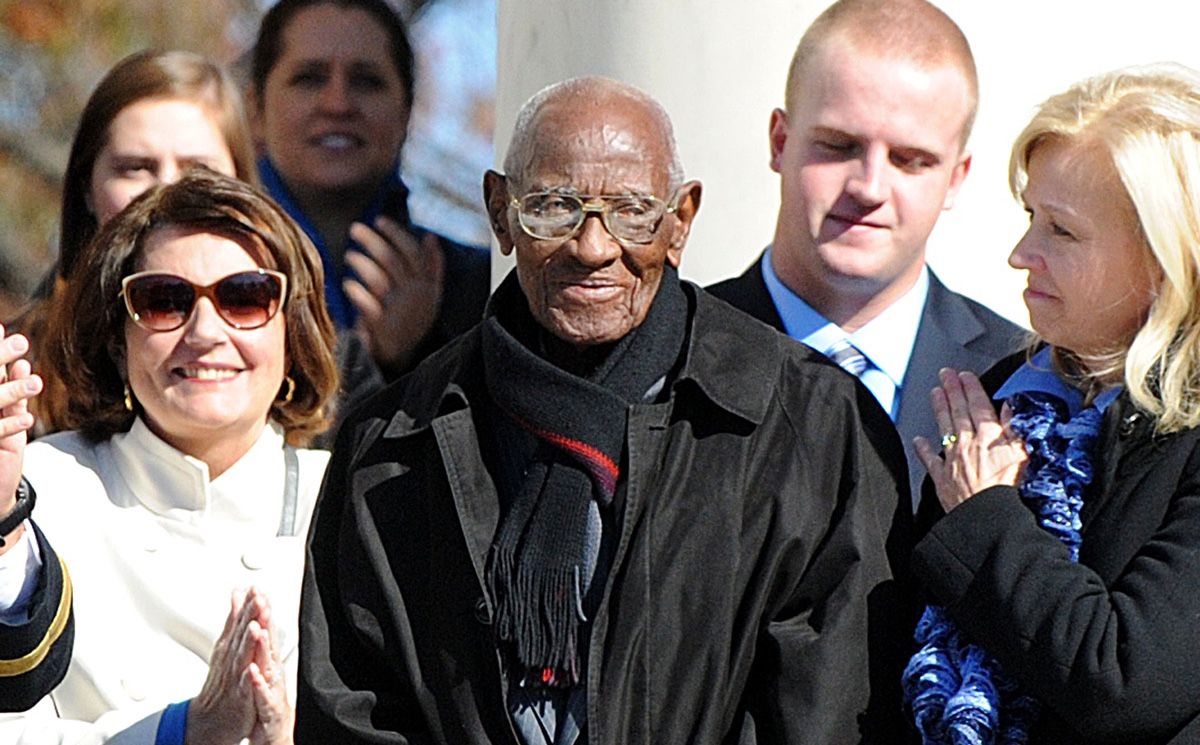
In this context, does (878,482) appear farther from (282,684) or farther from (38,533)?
(38,533)

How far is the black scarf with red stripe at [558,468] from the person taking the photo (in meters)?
3.30

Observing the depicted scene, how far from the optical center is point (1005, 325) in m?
4.27

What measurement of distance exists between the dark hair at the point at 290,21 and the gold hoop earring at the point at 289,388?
186cm

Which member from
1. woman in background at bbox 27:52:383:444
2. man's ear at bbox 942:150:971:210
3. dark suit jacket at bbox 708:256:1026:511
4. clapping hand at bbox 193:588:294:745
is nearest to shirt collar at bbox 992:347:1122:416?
dark suit jacket at bbox 708:256:1026:511

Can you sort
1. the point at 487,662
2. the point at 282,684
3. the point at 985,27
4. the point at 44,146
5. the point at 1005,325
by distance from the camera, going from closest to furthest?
1. the point at 487,662
2. the point at 282,684
3. the point at 1005,325
4. the point at 985,27
5. the point at 44,146

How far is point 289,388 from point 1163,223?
175 cm

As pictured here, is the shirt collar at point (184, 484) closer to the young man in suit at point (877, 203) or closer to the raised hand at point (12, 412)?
the raised hand at point (12, 412)

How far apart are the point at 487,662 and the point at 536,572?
17 centimetres

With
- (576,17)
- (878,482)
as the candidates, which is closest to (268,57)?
(576,17)

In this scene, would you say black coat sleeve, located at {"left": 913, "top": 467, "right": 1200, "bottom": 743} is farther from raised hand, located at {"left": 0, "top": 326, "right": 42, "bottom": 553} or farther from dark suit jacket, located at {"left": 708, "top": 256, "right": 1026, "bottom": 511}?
raised hand, located at {"left": 0, "top": 326, "right": 42, "bottom": 553}

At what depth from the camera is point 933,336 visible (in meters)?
4.17

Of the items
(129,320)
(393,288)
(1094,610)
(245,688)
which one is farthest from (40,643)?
(393,288)

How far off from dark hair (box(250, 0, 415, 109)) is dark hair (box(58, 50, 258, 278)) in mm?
1036

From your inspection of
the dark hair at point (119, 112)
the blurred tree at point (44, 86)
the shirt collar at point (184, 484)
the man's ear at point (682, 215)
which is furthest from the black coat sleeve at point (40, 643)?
the blurred tree at point (44, 86)
